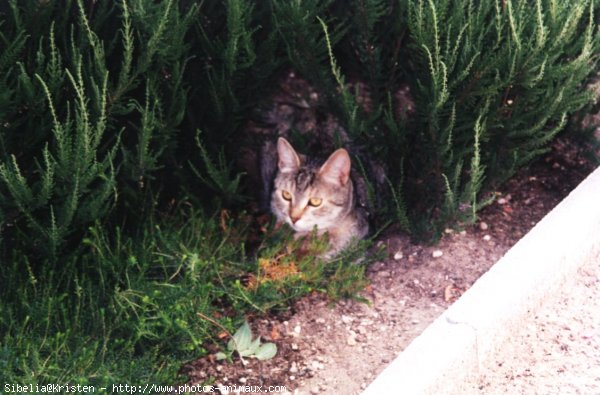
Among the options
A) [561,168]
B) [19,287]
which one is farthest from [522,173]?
[19,287]

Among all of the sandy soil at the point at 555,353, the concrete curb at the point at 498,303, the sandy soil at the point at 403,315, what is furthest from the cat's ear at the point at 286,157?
the sandy soil at the point at 555,353

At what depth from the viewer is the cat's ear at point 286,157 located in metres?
3.89

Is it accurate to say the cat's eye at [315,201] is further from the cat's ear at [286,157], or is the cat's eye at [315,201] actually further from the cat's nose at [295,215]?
the cat's ear at [286,157]

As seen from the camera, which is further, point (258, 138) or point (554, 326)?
point (258, 138)

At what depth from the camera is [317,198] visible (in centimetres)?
400

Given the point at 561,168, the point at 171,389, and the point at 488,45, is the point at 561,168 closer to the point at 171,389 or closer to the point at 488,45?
the point at 488,45

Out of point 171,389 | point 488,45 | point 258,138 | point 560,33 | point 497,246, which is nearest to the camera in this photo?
point 171,389

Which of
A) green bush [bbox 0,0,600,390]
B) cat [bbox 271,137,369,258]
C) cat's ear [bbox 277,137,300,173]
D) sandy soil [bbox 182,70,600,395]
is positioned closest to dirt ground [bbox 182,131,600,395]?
sandy soil [bbox 182,70,600,395]

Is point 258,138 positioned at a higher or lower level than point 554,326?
higher

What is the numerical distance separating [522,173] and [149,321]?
2354 millimetres

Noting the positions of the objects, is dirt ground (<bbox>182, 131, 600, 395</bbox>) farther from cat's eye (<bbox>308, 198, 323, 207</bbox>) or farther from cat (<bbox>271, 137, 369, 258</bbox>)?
cat's eye (<bbox>308, 198, 323, 207</bbox>)

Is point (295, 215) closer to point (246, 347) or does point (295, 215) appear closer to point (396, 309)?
point (396, 309)

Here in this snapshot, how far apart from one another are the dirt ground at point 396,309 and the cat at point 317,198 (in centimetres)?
25

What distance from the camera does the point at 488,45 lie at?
142 inches
